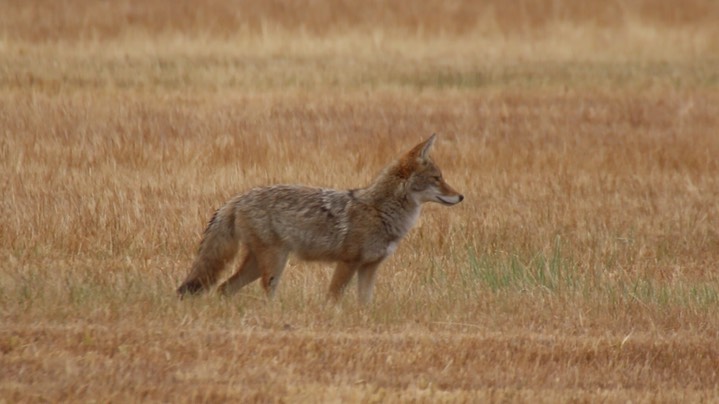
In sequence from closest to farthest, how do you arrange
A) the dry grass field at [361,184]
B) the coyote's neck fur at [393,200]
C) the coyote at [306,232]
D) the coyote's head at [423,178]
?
the dry grass field at [361,184]
the coyote at [306,232]
the coyote's neck fur at [393,200]
the coyote's head at [423,178]

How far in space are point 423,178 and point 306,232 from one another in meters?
1.07

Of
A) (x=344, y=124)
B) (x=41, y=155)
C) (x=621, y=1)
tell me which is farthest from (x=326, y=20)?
(x=41, y=155)

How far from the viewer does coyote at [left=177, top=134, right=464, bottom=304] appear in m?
8.77

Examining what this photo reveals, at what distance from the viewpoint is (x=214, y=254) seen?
8.82m

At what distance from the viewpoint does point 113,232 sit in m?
11.2

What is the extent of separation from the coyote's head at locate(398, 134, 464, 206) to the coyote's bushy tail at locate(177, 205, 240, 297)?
1.38 m

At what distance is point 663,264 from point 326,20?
60.0ft

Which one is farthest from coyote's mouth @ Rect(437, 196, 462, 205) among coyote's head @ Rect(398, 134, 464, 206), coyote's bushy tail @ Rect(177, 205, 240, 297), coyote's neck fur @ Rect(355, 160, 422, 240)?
coyote's bushy tail @ Rect(177, 205, 240, 297)

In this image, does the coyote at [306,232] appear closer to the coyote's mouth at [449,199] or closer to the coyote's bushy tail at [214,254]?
the coyote's bushy tail at [214,254]

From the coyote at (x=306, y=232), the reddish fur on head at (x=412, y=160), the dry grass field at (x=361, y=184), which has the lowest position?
the dry grass field at (x=361, y=184)

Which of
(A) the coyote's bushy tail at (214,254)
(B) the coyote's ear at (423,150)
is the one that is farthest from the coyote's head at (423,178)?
(A) the coyote's bushy tail at (214,254)

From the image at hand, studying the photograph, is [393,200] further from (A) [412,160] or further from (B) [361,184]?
(B) [361,184]

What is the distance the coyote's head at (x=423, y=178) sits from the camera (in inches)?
372

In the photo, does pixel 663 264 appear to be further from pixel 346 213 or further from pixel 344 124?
pixel 344 124
